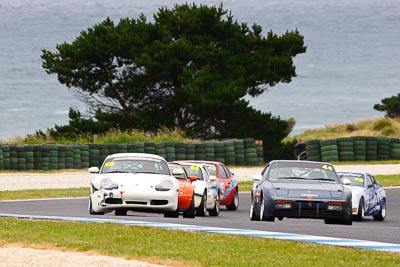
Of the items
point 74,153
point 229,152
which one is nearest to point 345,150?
point 229,152

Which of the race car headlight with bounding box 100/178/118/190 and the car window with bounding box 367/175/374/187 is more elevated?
the car window with bounding box 367/175/374/187

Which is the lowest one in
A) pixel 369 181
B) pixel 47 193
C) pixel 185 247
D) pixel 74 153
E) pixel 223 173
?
pixel 185 247

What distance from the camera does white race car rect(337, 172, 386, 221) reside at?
2644cm

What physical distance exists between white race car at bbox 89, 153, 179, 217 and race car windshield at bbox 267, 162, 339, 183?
1945 millimetres

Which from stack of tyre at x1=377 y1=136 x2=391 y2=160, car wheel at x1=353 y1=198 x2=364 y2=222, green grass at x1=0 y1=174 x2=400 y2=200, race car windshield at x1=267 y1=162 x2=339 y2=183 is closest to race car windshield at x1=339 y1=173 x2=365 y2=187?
car wheel at x1=353 y1=198 x2=364 y2=222

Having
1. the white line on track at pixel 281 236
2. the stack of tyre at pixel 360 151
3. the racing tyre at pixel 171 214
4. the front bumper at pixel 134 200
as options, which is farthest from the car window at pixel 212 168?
the stack of tyre at pixel 360 151

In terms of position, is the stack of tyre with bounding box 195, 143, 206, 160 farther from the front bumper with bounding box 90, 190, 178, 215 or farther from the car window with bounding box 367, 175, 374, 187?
the front bumper with bounding box 90, 190, 178, 215

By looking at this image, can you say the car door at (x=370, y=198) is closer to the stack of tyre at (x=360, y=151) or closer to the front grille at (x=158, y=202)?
the front grille at (x=158, y=202)

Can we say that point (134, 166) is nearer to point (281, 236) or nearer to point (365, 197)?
point (365, 197)

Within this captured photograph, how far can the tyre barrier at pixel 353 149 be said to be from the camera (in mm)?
51531

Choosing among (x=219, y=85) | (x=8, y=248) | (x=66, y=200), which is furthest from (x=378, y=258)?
(x=219, y=85)

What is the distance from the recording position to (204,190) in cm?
2673

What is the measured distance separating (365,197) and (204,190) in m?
3.49

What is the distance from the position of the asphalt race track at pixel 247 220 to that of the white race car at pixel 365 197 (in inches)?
10.8
